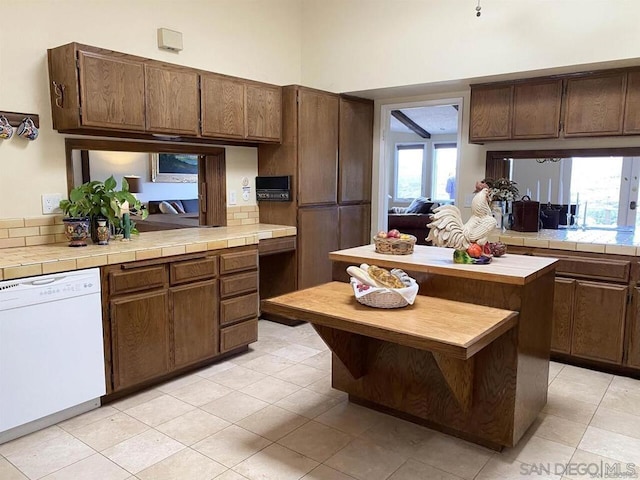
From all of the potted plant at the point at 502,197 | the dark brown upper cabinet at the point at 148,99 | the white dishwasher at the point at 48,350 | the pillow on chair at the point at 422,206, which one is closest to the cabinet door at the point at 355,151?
the dark brown upper cabinet at the point at 148,99

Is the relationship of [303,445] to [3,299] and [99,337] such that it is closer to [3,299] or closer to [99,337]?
[99,337]

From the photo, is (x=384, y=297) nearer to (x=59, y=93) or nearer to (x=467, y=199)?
(x=59, y=93)

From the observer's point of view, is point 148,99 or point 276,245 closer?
point 148,99

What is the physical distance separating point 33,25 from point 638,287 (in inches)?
165

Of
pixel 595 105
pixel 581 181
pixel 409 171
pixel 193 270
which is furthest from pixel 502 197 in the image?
pixel 409 171

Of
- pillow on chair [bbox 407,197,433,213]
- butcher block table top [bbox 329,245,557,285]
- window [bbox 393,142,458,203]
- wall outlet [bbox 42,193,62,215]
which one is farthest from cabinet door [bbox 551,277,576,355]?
window [bbox 393,142,458,203]

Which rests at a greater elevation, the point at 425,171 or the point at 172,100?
the point at 172,100

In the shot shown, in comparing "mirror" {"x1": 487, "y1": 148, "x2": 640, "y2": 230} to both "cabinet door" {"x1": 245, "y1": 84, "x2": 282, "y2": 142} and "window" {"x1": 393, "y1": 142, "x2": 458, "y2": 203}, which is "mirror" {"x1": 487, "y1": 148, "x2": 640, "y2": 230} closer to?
"cabinet door" {"x1": 245, "y1": 84, "x2": 282, "y2": 142}

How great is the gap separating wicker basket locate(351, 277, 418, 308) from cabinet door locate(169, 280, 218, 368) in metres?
1.44

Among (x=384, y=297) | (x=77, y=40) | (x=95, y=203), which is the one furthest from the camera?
(x=77, y=40)

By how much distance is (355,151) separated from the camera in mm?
4828

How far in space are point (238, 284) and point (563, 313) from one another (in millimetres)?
2353

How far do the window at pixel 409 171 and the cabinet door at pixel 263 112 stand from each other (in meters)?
6.66

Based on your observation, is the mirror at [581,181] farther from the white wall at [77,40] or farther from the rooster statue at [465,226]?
the white wall at [77,40]
